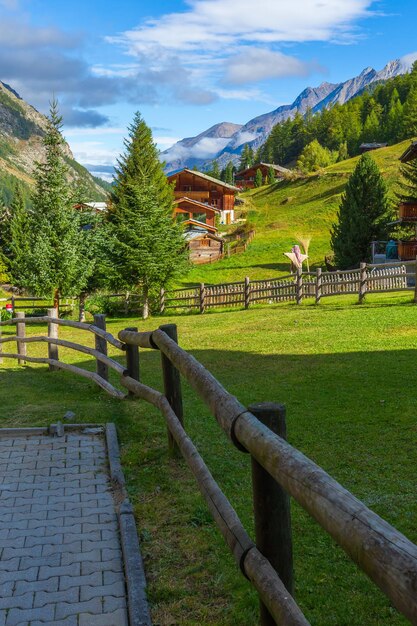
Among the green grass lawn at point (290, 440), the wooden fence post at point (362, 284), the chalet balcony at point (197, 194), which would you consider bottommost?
the green grass lawn at point (290, 440)

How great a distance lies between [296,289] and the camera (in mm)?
27000

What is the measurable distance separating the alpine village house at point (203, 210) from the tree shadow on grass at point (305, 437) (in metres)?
46.8

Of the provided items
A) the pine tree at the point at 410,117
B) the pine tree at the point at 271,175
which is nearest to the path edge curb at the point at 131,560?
the pine tree at the point at 410,117

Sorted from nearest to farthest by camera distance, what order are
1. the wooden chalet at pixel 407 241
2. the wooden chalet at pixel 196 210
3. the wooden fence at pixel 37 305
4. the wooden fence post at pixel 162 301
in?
the wooden fence post at pixel 162 301
the wooden fence at pixel 37 305
the wooden chalet at pixel 407 241
the wooden chalet at pixel 196 210

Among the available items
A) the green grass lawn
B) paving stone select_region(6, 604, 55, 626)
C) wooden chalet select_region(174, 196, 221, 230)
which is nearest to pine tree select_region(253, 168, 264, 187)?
wooden chalet select_region(174, 196, 221, 230)

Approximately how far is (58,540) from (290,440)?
3.41 meters

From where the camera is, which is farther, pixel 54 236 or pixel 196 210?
pixel 196 210

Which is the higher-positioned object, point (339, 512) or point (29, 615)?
point (339, 512)

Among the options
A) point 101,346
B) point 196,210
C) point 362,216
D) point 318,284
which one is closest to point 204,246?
point 196,210

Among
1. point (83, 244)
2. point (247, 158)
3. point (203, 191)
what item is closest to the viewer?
point (83, 244)

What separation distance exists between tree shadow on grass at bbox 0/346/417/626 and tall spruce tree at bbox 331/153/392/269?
3170 centimetres

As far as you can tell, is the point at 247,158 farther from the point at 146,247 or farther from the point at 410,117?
the point at 146,247

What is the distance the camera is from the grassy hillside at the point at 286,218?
2117 inches

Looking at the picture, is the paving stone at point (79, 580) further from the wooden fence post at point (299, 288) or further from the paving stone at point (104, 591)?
the wooden fence post at point (299, 288)
